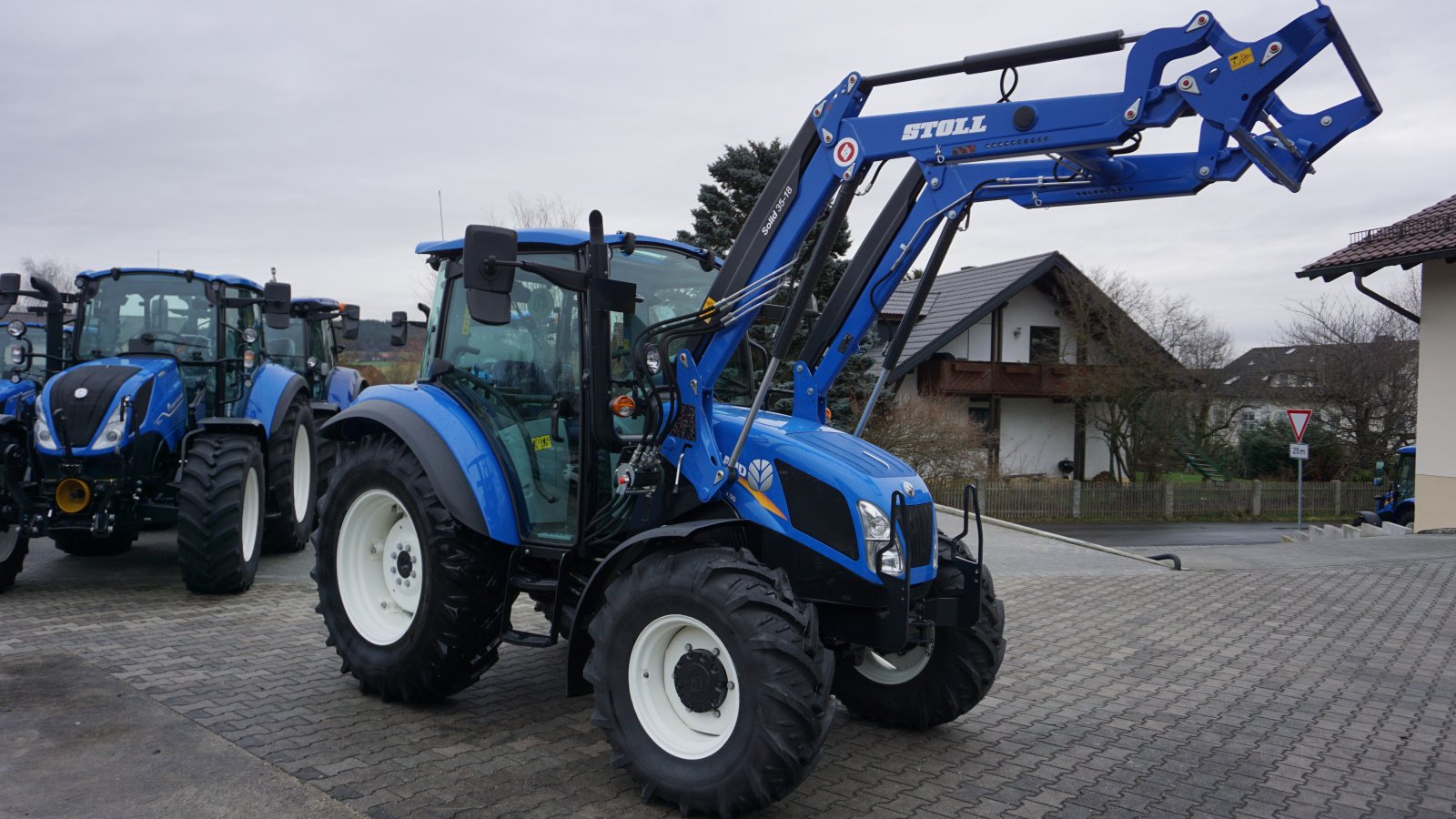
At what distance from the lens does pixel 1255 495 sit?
28.8 meters

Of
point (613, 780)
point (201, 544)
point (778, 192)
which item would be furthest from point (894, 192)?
point (201, 544)

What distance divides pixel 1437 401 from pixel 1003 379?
531 inches

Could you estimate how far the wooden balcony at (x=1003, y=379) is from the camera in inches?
1128

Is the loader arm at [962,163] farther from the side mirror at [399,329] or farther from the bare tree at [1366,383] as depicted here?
the bare tree at [1366,383]

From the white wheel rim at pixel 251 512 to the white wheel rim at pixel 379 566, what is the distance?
9.63ft

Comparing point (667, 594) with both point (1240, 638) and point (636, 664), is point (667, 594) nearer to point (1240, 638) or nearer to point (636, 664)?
point (636, 664)

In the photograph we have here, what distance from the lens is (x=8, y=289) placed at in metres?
7.83

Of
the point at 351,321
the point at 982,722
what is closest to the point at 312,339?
the point at 351,321

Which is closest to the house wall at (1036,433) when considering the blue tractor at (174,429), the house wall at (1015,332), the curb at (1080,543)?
the house wall at (1015,332)

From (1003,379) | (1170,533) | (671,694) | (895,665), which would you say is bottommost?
(1170,533)

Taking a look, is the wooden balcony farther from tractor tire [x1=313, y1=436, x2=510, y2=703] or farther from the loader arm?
the loader arm

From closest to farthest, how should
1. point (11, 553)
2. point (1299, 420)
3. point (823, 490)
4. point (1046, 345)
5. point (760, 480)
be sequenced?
point (823, 490) < point (760, 480) < point (11, 553) < point (1299, 420) < point (1046, 345)

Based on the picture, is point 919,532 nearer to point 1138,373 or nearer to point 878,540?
point 878,540

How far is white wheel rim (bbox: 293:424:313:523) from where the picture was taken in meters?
10.2
